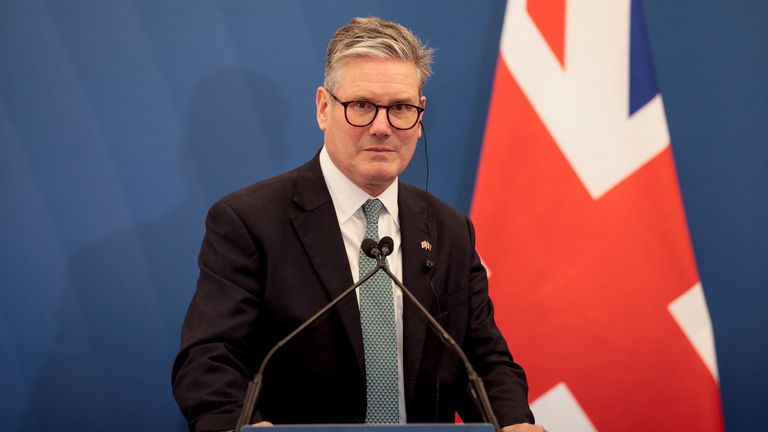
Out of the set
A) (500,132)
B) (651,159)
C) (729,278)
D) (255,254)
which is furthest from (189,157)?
(729,278)

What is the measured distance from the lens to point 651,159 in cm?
243

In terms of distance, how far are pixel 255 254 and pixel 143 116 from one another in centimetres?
99

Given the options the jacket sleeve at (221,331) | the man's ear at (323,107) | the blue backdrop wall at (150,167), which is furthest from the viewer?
the blue backdrop wall at (150,167)

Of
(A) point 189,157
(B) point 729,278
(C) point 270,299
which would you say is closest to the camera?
(C) point 270,299

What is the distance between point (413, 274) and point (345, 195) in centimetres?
27

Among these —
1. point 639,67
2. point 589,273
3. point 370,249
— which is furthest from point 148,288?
point 639,67

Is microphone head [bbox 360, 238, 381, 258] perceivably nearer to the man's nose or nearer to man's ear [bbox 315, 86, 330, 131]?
the man's nose

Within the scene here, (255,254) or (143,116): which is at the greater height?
(143,116)

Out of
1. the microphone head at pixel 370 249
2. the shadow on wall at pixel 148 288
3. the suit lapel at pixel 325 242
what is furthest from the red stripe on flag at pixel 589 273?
the microphone head at pixel 370 249

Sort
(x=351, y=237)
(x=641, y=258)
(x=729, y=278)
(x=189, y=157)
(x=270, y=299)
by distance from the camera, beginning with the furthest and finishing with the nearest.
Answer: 1. (x=729, y=278)
2. (x=189, y=157)
3. (x=641, y=258)
4. (x=351, y=237)
5. (x=270, y=299)

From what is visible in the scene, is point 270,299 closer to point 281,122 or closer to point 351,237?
point 351,237

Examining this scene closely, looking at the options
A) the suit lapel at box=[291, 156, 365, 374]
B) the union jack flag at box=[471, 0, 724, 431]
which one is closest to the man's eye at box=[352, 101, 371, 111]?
the suit lapel at box=[291, 156, 365, 374]

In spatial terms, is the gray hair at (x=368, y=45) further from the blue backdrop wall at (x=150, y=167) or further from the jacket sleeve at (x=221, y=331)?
the blue backdrop wall at (x=150, y=167)

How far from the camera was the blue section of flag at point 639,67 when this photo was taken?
95.9 inches
